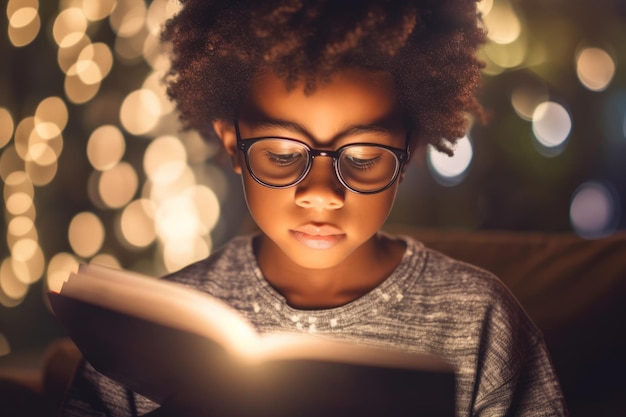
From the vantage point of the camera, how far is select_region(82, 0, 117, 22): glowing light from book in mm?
2490

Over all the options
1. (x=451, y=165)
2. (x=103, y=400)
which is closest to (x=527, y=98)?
(x=451, y=165)

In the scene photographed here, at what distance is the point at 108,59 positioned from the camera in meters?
2.60

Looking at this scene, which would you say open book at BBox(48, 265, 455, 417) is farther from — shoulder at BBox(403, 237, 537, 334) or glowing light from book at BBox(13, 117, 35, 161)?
glowing light from book at BBox(13, 117, 35, 161)

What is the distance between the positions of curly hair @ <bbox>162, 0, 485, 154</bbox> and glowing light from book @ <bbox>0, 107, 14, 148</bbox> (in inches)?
59.0

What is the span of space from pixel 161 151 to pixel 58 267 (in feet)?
2.10

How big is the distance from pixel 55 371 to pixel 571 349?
1096mm

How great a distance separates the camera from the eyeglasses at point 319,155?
3.09ft

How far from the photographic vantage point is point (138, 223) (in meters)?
2.84

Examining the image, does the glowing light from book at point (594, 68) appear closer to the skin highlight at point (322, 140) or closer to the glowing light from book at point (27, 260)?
the skin highlight at point (322, 140)

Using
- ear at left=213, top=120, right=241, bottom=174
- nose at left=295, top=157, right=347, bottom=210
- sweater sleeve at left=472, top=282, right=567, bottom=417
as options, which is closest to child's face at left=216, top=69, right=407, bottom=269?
nose at left=295, top=157, right=347, bottom=210

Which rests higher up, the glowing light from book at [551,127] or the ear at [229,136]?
the glowing light from book at [551,127]

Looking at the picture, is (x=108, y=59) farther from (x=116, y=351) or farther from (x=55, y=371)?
(x=116, y=351)

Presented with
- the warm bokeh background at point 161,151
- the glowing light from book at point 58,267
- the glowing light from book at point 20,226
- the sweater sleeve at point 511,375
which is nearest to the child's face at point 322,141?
the sweater sleeve at point 511,375

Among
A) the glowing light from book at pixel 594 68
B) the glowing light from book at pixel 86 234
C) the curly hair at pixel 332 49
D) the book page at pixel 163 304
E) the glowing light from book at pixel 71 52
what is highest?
the glowing light from book at pixel 594 68
